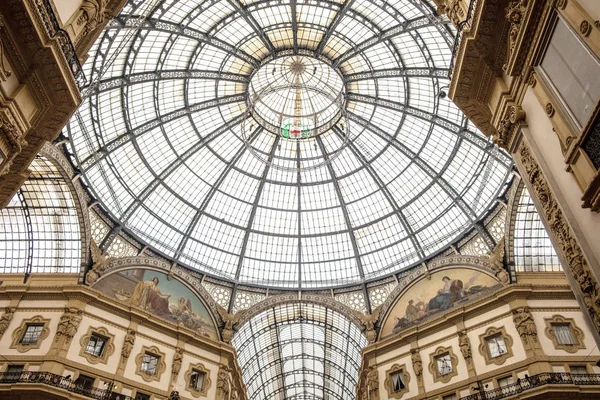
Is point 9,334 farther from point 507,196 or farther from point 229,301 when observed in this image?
point 507,196

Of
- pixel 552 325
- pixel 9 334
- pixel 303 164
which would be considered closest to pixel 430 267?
pixel 552 325

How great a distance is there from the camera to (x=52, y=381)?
2266cm

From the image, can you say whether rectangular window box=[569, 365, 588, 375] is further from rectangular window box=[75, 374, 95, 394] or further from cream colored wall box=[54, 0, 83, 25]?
cream colored wall box=[54, 0, 83, 25]

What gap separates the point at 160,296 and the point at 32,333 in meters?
8.43

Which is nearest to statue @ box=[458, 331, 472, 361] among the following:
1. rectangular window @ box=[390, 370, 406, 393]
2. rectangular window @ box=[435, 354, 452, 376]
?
rectangular window @ box=[435, 354, 452, 376]

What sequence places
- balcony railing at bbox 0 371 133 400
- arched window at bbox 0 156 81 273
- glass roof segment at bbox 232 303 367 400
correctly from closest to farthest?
balcony railing at bbox 0 371 133 400 < arched window at bbox 0 156 81 273 < glass roof segment at bbox 232 303 367 400

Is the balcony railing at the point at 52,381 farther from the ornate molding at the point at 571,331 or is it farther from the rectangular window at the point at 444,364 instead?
the ornate molding at the point at 571,331

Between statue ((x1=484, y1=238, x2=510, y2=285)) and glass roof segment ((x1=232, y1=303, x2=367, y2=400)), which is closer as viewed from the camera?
statue ((x1=484, y1=238, x2=510, y2=285))

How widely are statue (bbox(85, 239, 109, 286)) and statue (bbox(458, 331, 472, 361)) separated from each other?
24.1m

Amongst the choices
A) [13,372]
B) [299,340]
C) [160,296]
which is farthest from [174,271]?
[299,340]

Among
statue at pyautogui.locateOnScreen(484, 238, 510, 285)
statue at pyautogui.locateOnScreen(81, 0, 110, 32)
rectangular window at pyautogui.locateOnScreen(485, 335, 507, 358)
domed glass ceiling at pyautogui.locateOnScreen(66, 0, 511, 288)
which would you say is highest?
domed glass ceiling at pyautogui.locateOnScreen(66, 0, 511, 288)

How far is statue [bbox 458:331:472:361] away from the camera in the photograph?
26.5m

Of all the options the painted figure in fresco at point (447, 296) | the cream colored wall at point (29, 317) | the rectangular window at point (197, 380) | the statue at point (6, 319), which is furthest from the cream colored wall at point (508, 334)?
the statue at point (6, 319)

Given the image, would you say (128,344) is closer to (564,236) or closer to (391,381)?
(391,381)
